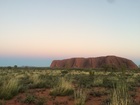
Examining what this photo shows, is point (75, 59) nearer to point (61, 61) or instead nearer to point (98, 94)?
point (61, 61)

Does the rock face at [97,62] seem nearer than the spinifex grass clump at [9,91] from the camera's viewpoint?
No

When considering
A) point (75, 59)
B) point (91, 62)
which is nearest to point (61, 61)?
point (75, 59)

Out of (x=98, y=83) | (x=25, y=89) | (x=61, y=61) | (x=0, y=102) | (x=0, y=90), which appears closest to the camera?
(x=0, y=102)

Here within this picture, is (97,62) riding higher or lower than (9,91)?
higher

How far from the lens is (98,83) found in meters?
16.9

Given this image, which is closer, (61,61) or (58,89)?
(58,89)

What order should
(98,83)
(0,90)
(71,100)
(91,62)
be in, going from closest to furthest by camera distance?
(71,100)
(0,90)
(98,83)
(91,62)

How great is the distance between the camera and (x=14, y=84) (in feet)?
43.8

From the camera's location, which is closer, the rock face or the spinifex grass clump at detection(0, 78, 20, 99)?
the spinifex grass clump at detection(0, 78, 20, 99)

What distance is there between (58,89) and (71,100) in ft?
5.55

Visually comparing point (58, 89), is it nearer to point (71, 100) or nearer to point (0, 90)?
point (71, 100)

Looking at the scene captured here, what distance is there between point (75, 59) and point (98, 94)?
133320 millimetres

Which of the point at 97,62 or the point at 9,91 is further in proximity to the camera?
the point at 97,62

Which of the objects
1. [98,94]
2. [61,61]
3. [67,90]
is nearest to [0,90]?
[67,90]
